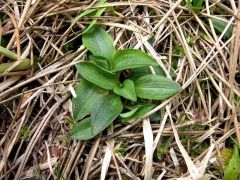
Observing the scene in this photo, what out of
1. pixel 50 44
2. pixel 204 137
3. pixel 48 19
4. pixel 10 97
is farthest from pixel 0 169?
pixel 204 137

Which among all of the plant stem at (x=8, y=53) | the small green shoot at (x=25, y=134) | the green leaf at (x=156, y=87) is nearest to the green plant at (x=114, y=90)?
the green leaf at (x=156, y=87)

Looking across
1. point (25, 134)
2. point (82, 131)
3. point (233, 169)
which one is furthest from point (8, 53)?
point (233, 169)

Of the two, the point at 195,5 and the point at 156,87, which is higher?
the point at 195,5

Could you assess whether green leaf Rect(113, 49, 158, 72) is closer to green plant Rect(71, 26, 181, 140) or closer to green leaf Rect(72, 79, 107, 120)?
green plant Rect(71, 26, 181, 140)

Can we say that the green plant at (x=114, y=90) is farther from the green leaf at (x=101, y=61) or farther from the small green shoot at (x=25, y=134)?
the small green shoot at (x=25, y=134)

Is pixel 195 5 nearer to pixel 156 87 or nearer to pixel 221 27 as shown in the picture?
pixel 221 27

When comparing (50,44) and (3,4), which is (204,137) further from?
(3,4)

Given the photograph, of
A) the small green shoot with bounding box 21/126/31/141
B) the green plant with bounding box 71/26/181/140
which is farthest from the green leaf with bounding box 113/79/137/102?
the small green shoot with bounding box 21/126/31/141
